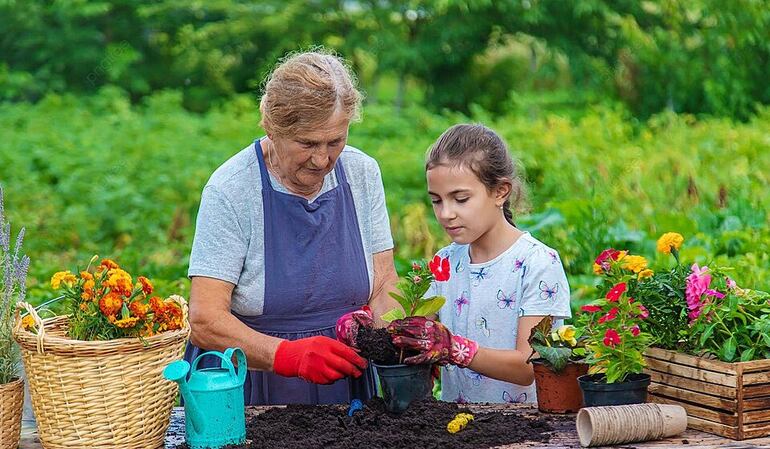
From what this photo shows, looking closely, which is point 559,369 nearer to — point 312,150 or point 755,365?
point 755,365

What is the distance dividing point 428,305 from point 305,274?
52 cm

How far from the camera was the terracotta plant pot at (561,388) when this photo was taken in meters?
2.57

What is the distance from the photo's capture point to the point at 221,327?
9.28 feet

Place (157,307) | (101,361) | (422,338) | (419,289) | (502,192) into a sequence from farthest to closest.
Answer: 1. (502,192)
2. (419,289)
3. (422,338)
4. (157,307)
5. (101,361)

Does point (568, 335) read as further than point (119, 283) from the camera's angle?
Yes

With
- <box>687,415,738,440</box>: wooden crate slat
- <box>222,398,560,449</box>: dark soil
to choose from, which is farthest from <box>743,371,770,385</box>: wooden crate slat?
<box>222,398,560,449</box>: dark soil

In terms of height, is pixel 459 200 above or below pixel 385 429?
above

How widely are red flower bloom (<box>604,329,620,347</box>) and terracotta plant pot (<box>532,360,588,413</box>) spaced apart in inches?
6.5

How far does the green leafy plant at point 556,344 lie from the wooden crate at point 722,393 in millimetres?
219

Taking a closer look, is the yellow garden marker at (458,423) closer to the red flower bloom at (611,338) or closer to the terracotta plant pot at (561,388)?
the terracotta plant pot at (561,388)

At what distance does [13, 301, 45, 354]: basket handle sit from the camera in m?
2.24

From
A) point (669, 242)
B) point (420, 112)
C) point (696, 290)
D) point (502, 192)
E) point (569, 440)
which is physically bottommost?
point (569, 440)

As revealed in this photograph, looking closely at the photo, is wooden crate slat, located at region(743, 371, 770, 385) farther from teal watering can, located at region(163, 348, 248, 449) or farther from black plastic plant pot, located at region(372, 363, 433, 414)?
teal watering can, located at region(163, 348, 248, 449)

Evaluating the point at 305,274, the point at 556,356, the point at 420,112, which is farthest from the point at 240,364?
the point at 420,112
